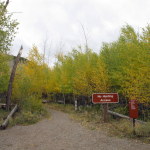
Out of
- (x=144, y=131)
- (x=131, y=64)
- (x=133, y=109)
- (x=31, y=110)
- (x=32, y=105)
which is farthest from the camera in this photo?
(x=32, y=105)

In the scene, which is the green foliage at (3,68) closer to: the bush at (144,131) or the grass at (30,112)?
the grass at (30,112)

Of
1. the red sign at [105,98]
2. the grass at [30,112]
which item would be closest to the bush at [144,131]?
the red sign at [105,98]

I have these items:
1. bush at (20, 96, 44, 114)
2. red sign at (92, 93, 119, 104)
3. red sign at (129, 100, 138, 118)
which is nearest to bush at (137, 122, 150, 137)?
red sign at (129, 100, 138, 118)

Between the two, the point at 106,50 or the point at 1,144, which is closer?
the point at 1,144

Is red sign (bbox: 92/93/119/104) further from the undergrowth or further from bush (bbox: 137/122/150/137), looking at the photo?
the undergrowth

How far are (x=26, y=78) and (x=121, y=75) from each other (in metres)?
7.69

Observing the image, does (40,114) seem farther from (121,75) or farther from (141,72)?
(141,72)

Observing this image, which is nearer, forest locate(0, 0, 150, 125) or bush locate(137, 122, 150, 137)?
bush locate(137, 122, 150, 137)

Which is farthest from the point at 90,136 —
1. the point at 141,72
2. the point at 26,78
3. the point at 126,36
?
the point at 126,36

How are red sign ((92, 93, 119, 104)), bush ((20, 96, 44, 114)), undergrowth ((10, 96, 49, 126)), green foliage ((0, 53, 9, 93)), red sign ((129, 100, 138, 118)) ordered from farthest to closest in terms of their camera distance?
bush ((20, 96, 44, 114)), undergrowth ((10, 96, 49, 126)), green foliage ((0, 53, 9, 93)), red sign ((92, 93, 119, 104)), red sign ((129, 100, 138, 118))

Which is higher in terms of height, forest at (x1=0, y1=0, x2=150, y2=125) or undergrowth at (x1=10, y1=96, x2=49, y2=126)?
forest at (x1=0, y1=0, x2=150, y2=125)

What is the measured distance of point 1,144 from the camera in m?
6.43

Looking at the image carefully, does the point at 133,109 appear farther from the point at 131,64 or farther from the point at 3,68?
the point at 3,68

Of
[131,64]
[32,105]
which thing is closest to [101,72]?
[131,64]
